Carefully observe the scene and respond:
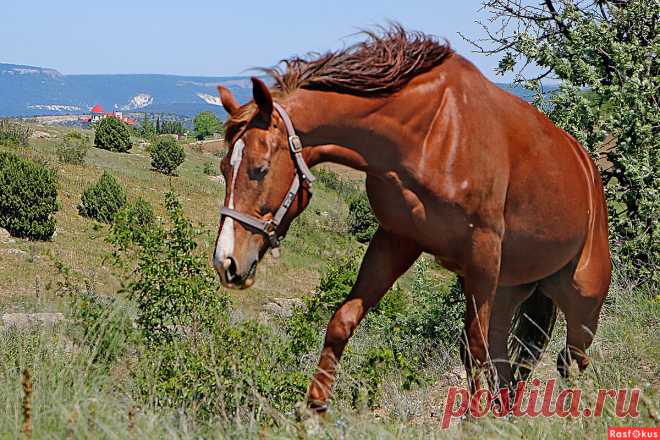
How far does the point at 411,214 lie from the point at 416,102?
22.2 inches

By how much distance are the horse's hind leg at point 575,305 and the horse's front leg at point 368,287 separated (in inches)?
57.2

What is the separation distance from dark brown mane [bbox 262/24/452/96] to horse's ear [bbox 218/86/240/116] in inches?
8.6

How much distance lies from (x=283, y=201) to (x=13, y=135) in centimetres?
3996

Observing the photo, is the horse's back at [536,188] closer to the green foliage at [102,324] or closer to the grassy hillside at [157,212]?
the green foliage at [102,324]

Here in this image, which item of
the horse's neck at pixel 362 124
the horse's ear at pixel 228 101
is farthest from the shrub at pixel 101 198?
the horse's neck at pixel 362 124

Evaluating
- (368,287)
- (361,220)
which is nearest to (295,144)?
(368,287)

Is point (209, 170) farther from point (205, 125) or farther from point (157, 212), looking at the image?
point (205, 125)

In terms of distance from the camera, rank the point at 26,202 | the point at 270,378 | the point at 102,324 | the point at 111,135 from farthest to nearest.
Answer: the point at 111,135 → the point at 26,202 → the point at 270,378 → the point at 102,324

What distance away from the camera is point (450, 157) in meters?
3.83

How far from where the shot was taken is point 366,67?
3803mm

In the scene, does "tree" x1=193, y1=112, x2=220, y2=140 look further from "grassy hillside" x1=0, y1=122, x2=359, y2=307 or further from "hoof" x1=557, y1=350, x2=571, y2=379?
"hoof" x1=557, y1=350, x2=571, y2=379

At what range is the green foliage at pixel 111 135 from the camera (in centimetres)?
4800

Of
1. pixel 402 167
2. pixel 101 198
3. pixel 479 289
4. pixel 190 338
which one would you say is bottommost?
pixel 101 198

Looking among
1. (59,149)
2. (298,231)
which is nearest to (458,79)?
(298,231)
